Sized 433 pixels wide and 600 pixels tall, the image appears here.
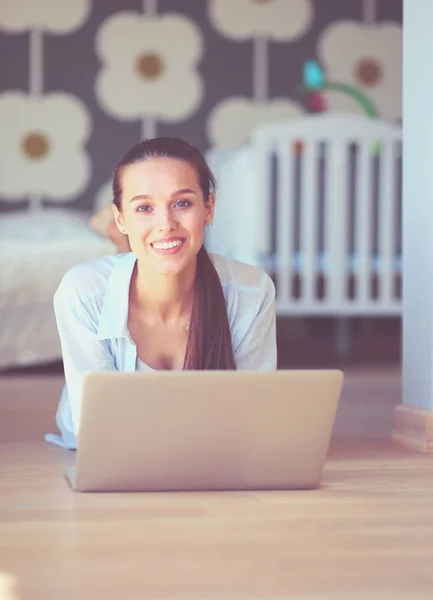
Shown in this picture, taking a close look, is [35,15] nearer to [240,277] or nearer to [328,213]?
[328,213]

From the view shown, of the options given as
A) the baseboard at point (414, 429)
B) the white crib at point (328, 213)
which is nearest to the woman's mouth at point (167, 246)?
the baseboard at point (414, 429)

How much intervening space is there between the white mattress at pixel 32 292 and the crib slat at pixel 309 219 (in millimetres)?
638

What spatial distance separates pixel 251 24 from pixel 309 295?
4.55ft

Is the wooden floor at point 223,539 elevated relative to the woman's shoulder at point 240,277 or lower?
lower

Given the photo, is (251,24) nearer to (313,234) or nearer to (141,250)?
(313,234)

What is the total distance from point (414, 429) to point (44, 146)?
225 cm

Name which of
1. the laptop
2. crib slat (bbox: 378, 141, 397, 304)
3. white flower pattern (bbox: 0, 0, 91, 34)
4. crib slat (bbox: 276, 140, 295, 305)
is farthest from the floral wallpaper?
the laptop

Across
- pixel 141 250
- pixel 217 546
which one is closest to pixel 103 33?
pixel 141 250

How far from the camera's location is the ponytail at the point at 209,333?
71.6 inches

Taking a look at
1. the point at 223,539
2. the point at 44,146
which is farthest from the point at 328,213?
the point at 223,539

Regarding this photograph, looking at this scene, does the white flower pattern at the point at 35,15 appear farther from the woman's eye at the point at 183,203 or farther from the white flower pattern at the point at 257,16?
the woman's eye at the point at 183,203

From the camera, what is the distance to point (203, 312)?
183cm

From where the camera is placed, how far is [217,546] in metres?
1.25

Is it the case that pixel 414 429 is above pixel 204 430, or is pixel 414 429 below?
below
